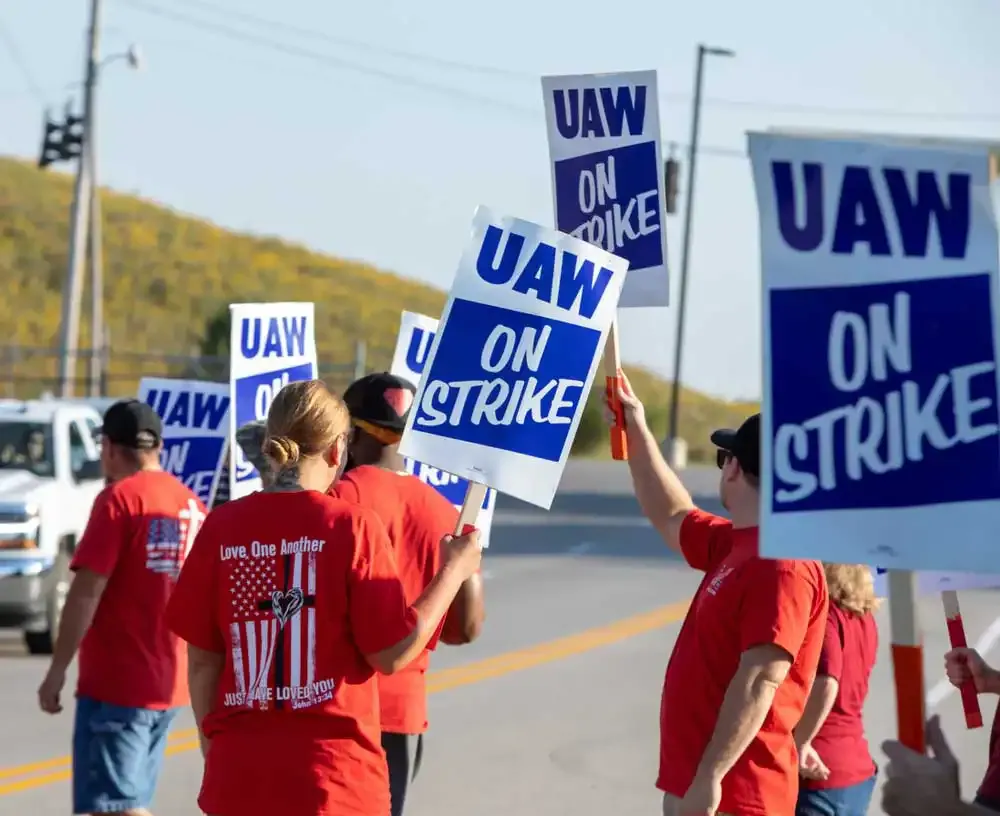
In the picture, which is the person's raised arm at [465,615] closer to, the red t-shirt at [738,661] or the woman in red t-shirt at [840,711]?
the red t-shirt at [738,661]

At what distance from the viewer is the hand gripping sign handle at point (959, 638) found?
4195 millimetres

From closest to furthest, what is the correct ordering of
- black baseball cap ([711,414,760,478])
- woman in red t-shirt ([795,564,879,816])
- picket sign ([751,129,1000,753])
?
picket sign ([751,129,1000,753]), black baseball cap ([711,414,760,478]), woman in red t-shirt ([795,564,879,816])

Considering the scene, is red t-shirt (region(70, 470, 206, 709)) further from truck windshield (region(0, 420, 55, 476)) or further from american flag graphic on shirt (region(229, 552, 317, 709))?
truck windshield (region(0, 420, 55, 476))

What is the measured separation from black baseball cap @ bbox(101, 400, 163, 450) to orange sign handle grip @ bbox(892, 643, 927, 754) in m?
3.71

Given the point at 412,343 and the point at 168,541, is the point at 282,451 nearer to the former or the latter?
the point at 168,541

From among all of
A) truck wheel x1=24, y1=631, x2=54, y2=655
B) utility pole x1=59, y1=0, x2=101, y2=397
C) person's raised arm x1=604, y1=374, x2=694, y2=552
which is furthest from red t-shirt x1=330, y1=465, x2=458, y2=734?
utility pole x1=59, y1=0, x2=101, y2=397

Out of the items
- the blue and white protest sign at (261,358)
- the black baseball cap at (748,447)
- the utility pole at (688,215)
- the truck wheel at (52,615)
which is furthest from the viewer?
the utility pole at (688,215)

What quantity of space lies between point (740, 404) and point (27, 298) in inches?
1777

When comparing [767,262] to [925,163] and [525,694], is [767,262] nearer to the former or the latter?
[925,163]

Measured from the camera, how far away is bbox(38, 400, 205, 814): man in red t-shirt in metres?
6.17

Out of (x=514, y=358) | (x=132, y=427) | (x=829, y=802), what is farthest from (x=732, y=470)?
(x=132, y=427)

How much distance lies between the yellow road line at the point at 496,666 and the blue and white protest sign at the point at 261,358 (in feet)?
8.50

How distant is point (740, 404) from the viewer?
115m

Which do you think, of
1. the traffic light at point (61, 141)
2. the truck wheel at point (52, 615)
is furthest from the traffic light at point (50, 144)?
the truck wheel at point (52, 615)
